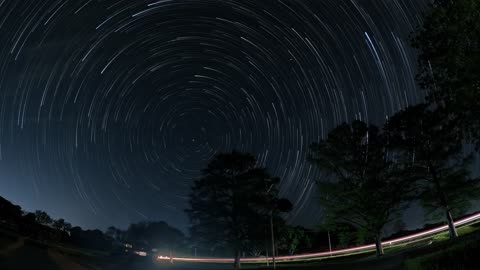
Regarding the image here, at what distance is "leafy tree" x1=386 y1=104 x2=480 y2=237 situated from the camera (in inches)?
1212

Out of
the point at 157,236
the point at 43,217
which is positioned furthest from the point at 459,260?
the point at 43,217

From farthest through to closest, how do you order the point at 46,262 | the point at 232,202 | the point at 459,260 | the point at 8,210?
the point at 8,210 < the point at 232,202 < the point at 46,262 < the point at 459,260

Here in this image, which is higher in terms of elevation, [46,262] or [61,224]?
[61,224]

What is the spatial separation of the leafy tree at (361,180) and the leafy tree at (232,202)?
7.39 metres

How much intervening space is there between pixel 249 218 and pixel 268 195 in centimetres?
320

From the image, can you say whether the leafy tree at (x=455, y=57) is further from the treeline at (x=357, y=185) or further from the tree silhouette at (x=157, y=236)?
the tree silhouette at (x=157, y=236)

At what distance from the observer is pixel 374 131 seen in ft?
112

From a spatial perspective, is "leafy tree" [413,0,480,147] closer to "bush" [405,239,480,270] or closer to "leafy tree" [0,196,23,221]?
"bush" [405,239,480,270]

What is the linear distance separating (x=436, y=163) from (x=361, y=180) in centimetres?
612

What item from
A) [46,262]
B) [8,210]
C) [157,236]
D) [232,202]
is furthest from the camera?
[157,236]

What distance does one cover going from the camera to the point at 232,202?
1554 inches

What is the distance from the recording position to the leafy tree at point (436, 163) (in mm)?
30781

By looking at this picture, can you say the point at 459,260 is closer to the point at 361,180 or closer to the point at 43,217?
the point at 361,180

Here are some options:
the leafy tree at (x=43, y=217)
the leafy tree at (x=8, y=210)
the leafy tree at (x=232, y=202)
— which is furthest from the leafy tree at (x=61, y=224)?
the leafy tree at (x=232, y=202)
